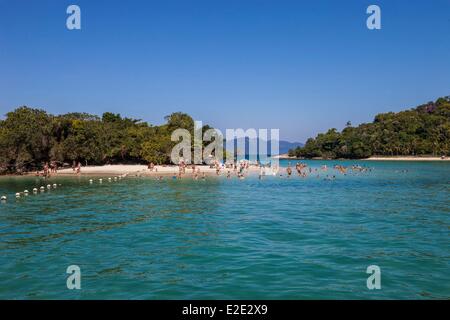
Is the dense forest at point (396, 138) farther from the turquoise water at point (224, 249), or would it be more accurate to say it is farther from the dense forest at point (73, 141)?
the turquoise water at point (224, 249)

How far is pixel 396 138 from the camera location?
165625 mm

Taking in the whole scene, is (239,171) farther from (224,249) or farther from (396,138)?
(396,138)

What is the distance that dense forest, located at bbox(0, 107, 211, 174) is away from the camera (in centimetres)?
6712

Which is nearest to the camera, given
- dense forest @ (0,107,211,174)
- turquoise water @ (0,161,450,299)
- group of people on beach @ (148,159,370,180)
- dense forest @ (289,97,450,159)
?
turquoise water @ (0,161,450,299)

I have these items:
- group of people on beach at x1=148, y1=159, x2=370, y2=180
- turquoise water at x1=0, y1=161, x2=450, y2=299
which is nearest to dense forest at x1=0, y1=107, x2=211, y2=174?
group of people on beach at x1=148, y1=159, x2=370, y2=180

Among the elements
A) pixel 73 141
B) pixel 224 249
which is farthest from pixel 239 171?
pixel 224 249

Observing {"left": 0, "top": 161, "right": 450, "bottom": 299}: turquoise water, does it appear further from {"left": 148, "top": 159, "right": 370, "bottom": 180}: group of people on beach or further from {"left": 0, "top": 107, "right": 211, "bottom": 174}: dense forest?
{"left": 0, "top": 107, "right": 211, "bottom": 174}: dense forest

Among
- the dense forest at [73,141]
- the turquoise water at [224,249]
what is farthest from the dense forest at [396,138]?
the turquoise water at [224,249]

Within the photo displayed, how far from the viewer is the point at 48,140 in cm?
7212

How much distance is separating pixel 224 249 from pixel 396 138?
164099 millimetres

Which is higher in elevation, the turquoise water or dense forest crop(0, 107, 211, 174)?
dense forest crop(0, 107, 211, 174)

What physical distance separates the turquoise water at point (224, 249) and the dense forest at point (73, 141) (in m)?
36.4

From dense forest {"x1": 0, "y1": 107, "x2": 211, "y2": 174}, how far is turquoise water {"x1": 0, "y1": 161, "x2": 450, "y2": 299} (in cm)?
3643
